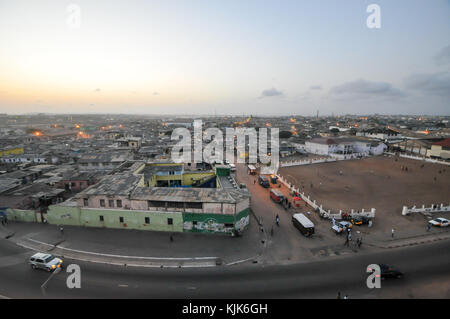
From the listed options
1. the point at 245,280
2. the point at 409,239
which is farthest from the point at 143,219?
the point at 409,239

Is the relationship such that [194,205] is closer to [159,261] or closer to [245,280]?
[159,261]

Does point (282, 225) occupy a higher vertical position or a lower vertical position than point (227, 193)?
lower

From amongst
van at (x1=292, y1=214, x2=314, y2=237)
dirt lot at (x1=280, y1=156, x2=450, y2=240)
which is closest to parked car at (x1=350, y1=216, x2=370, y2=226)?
dirt lot at (x1=280, y1=156, x2=450, y2=240)

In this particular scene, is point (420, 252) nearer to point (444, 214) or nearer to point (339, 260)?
point (339, 260)

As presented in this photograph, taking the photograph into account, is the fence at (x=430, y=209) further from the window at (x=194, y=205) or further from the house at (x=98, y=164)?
the house at (x=98, y=164)
